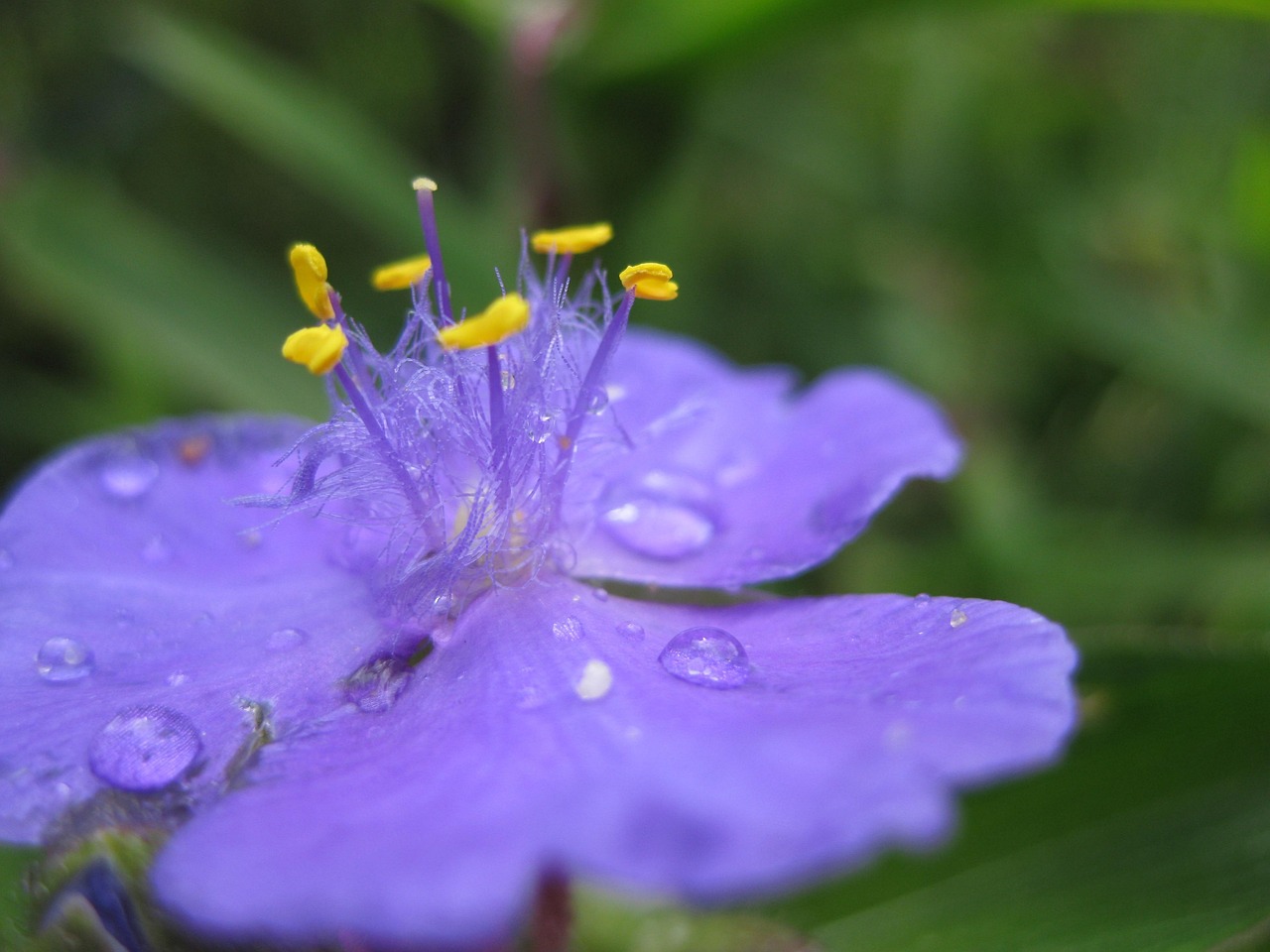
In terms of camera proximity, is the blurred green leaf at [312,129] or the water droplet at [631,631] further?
the blurred green leaf at [312,129]

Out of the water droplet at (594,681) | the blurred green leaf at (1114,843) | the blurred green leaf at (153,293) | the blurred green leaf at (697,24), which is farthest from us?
the blurred green leaf at (153,293)

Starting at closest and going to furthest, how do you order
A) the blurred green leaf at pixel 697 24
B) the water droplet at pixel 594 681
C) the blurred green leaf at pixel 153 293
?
1. the water droplet at pixel 594 681
2. the blurred green leaf at pixel 697 24
3. the blurred green leaf at pixel 153 293

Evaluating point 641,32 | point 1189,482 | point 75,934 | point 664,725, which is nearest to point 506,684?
point 664,725

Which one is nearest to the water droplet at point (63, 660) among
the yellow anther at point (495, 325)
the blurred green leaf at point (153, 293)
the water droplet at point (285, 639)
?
the water droplet at point (285, 639)

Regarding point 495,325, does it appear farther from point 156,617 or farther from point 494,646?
point 156,617

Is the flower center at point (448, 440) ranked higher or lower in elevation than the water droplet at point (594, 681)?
higher

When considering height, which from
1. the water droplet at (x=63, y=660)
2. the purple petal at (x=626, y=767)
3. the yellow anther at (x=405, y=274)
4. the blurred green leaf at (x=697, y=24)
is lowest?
the purple petal at (x=626, y=767)

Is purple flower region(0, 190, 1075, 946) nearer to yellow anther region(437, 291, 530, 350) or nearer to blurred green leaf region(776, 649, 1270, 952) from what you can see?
yellow anther region(437, 291, 530, 350)

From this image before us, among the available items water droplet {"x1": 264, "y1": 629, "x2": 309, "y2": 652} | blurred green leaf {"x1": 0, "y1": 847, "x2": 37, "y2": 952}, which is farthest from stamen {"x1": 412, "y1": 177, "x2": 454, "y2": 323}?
blurred green leaf {"x1": 0, "y1": 847, "x2": 37, "y2": 952}

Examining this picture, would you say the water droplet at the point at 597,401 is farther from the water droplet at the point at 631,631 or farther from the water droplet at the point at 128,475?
the water droplet at the point at 128,475
